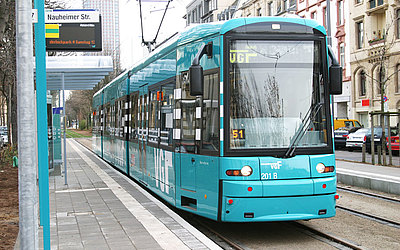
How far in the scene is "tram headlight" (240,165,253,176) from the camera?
7.37m

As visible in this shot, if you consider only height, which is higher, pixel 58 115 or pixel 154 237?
pixel 58 115

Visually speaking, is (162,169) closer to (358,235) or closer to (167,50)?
(167,50)

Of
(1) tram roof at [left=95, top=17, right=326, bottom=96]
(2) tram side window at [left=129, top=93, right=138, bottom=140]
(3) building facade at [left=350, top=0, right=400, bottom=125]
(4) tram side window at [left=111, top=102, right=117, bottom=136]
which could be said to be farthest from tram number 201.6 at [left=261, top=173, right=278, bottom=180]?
(3) building facade at [left=350, top=0, right=400, bottom=125]

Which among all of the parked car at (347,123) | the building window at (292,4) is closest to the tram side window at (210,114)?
the parked car at (347,123)

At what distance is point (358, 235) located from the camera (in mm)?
8078

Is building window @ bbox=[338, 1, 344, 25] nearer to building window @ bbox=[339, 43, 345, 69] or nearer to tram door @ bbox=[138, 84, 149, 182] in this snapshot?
building window @ bbox=[339, 43, 345, 69]

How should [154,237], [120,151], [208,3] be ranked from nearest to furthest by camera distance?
[154,237] < [120,151] < [208,3]

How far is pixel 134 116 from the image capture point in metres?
14.2

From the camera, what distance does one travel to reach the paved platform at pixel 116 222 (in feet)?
22.2

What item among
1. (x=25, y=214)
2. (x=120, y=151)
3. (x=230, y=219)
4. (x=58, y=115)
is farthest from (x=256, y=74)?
(x=58, y=115)

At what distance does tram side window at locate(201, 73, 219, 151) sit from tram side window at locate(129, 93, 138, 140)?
19.5 ft

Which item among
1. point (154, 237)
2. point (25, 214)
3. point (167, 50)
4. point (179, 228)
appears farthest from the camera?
point (167, 50)

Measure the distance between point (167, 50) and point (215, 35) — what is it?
2.52 metres

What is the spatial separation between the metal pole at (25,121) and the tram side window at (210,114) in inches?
146
